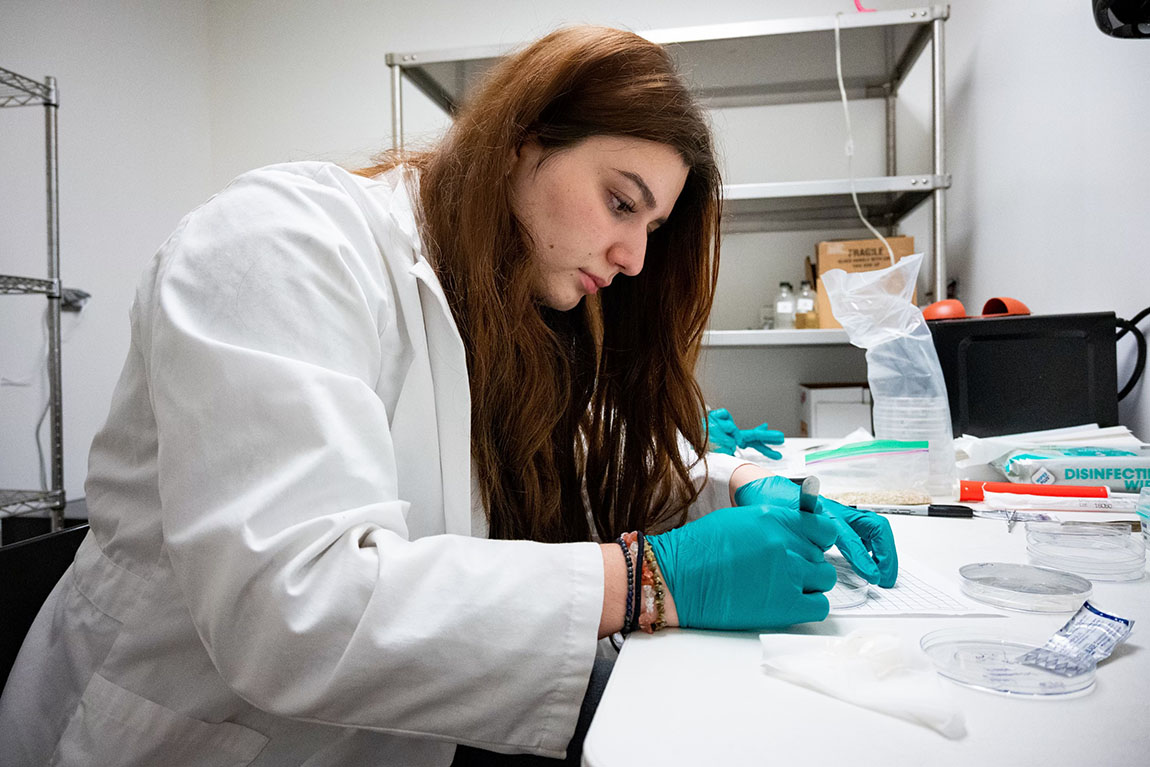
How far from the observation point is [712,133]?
913mm

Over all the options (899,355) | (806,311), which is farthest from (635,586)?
(806,311)

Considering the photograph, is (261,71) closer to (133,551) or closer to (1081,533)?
(133,551)

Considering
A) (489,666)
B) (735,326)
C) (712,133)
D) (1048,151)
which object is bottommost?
(489,666)

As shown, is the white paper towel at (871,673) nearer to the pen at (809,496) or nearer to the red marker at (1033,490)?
the pen at (809,496)

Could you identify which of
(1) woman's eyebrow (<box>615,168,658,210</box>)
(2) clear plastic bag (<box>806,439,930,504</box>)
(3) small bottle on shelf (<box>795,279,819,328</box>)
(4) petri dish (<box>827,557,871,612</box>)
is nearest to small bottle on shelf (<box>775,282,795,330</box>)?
(3) small bottle on shelf (<box>795,279,819,328</box>)

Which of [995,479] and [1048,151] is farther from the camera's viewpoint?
[1048,151]

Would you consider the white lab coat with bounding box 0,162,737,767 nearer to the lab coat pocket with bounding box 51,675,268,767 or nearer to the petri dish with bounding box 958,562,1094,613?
the lab coat pocket with bounding box 51,675,268,767

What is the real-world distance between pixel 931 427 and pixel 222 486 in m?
0.96

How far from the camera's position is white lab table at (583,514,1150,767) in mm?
347

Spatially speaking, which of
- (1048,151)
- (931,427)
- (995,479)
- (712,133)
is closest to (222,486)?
(712,133)

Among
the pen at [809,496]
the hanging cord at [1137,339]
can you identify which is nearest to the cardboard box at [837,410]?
the hanging cord at [1137,339]

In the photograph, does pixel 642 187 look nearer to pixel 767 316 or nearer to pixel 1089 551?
pixel 1089 551

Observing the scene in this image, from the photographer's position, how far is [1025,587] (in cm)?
57

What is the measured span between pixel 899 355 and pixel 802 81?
159 centimetres
